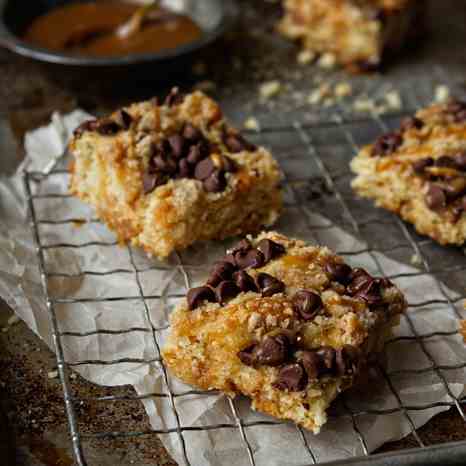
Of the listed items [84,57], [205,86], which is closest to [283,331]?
[84,57]

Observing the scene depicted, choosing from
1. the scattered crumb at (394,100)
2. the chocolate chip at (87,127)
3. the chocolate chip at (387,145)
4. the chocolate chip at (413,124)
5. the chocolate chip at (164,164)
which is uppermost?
the chocolate chip at (87,127)

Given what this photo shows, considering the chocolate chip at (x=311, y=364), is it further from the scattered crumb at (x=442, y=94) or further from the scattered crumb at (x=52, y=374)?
the scattered crumb at (x=442, y=94)

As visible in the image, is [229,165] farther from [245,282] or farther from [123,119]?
[245,282]

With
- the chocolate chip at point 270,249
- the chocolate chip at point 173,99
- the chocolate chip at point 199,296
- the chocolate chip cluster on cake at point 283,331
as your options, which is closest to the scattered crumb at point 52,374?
the chocolate chip cluster on cake at point 283,331

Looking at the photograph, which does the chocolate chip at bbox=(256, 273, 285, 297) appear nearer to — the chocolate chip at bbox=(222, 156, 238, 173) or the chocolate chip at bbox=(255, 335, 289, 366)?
the chocolate chip at bbox=(255, 335, 289, 366)

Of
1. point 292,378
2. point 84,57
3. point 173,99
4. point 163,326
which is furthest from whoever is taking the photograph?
point 84,57

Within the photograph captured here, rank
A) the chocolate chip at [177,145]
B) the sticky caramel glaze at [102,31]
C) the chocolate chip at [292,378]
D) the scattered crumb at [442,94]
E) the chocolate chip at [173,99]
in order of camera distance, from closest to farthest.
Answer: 1. the chocolate chip at [292,378]
2. the chocolate chip at [177,145]
3. the chocolate chip at [173,99]
4. the sticky caramel glaze at [102,31]
5. the scattered crumb at [442,94]

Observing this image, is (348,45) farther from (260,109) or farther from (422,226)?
(422,226)
